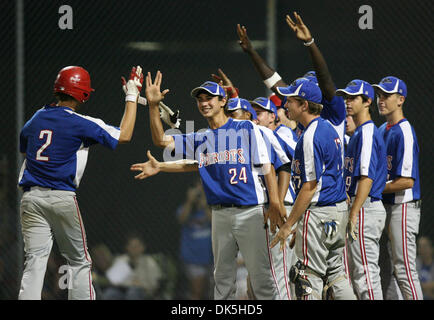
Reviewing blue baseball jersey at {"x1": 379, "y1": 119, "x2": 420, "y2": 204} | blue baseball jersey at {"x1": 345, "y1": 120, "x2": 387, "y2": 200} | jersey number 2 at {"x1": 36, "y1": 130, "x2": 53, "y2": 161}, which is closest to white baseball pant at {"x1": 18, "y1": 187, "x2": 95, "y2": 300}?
jersey number 2 at {"x1": 36, "y1": 130, "x2": 53, "y2": 161}

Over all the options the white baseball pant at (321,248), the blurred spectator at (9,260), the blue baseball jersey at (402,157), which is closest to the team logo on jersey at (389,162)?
the blue baseball jersey at (402,157)

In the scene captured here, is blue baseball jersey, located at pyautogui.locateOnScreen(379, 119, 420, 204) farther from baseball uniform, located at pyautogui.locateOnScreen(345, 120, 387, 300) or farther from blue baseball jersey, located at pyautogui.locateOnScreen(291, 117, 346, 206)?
blue baseball jersey, located at pyautogui.locateOnScreen(291, 117, 346, 206)

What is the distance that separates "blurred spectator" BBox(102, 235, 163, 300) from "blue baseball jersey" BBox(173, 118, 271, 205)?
2013 millimetres

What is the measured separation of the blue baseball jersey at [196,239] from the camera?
5.54 meters

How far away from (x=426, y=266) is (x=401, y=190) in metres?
1.40

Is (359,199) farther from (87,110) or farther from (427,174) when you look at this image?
(87,110)

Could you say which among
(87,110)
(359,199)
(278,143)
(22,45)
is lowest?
(359,199)

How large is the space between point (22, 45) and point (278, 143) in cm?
262

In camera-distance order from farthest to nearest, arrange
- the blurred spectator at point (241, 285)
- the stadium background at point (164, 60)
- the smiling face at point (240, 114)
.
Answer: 1. the stadium background at point (164, 60)
2. the blurred spectator at point (241, 285)
3. the smiling face at point (240, 114)

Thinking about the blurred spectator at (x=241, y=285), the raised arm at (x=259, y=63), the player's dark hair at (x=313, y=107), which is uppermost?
the raised arm at (x=259, y=63)

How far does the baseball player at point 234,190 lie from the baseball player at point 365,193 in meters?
0.59

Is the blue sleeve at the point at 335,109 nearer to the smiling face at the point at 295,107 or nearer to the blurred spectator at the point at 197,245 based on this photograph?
the smiling face at the point at 295,107

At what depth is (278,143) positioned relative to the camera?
393 centimetres
